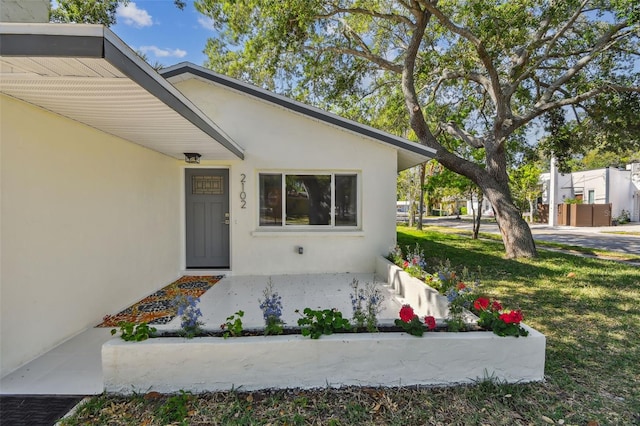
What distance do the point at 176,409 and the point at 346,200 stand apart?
5.16m

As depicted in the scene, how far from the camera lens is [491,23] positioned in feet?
25.1


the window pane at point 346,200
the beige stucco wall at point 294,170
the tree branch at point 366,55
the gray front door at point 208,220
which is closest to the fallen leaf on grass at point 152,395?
the beige stucco wall at point 294,170

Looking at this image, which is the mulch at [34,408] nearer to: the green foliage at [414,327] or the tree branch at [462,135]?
the green foliage at [414,327]

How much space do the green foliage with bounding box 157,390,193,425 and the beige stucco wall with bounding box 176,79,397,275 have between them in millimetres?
4103

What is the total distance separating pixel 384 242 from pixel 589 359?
4.04 m

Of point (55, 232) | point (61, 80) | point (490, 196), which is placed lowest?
point (55, 232)

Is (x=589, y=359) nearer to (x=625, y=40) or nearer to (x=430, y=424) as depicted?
(x=430, y=424)

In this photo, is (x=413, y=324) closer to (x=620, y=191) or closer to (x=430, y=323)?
(x=430, y=323)

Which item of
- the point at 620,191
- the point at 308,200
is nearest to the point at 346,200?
the point at 308,200

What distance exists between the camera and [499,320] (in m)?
3.03

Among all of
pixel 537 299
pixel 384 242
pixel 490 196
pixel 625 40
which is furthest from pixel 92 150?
pixel 625 40

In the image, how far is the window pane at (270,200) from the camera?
6.88 m

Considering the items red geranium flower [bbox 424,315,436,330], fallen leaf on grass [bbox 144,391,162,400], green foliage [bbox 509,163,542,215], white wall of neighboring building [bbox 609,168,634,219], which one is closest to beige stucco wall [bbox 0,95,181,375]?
fallen leaf on grass [bbox 144,391,162,400]

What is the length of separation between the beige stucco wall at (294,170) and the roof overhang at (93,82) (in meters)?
2.32
